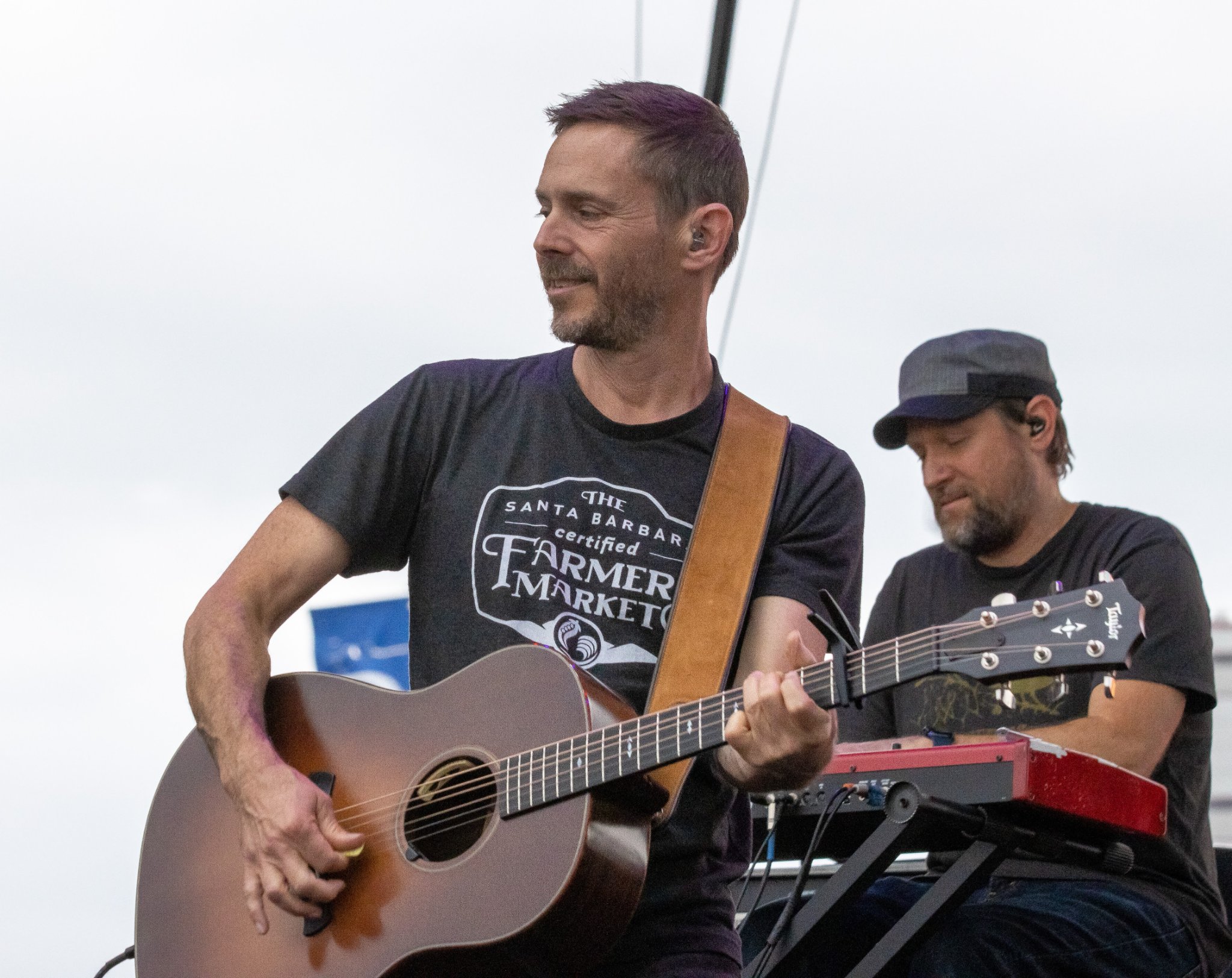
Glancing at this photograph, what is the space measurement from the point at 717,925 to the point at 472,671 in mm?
575

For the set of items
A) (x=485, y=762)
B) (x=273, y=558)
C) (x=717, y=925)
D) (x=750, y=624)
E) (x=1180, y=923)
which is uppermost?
(x=273, y=558)

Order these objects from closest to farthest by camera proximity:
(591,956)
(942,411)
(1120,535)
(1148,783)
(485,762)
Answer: (591,956) < (485,762) < (1148,783) < (1120,535) < (942,411)

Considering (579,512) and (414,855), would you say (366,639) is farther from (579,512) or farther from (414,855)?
→ (414,855)

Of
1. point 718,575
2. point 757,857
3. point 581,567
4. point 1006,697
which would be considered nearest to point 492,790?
point 581,567

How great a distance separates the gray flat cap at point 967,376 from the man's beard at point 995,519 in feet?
0.74

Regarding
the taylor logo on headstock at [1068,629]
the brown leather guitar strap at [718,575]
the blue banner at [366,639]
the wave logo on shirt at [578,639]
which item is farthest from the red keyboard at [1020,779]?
the blue banner at [366,639]

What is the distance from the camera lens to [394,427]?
2.70 metres

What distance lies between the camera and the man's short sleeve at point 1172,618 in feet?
11.7

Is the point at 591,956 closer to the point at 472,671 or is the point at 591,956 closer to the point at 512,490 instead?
the point at 472,671

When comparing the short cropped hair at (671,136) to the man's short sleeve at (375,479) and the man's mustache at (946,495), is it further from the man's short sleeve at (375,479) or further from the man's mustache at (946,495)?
the man's mustache at (946,495)

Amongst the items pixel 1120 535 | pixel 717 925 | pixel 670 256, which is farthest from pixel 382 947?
pixel 1120 535

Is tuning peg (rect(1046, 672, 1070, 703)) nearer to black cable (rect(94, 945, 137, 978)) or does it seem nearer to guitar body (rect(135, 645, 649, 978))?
guitar body (rect(135, 645, 649, 978))

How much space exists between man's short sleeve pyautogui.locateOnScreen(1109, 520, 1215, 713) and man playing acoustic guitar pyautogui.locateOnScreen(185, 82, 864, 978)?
124cm

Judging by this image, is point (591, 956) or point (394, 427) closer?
point (591, 956)
